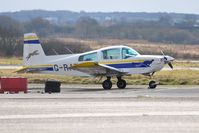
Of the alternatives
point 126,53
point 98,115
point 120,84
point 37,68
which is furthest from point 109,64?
point 98,115

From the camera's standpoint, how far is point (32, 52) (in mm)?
31984

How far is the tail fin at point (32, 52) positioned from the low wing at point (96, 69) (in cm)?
209

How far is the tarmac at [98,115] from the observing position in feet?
42.5

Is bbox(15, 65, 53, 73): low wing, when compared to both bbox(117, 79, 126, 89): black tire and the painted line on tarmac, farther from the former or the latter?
the painted line on tarmac

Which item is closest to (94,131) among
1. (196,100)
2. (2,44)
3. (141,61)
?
(196,100)

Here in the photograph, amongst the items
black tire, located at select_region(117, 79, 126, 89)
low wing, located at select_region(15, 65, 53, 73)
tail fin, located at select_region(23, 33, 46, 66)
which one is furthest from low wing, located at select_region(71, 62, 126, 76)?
tail fin, located at select_region(23, 33, 46, 66)

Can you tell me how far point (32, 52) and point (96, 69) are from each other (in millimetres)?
3725

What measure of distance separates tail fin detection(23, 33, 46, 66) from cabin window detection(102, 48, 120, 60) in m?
3.34

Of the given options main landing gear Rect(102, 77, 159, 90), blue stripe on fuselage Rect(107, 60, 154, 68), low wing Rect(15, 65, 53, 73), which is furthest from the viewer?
low wing Rect(15, 65, 53, 73)

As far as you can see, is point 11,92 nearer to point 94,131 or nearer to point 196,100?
point 196,100

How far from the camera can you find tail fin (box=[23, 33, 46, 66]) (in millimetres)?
31844

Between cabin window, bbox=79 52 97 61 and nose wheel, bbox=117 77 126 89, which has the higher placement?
cabin window, bbox=79 52 97 61

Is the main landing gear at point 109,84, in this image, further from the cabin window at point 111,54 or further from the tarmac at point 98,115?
the tarmac at point 98,115

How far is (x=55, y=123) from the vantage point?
13.6 meters
